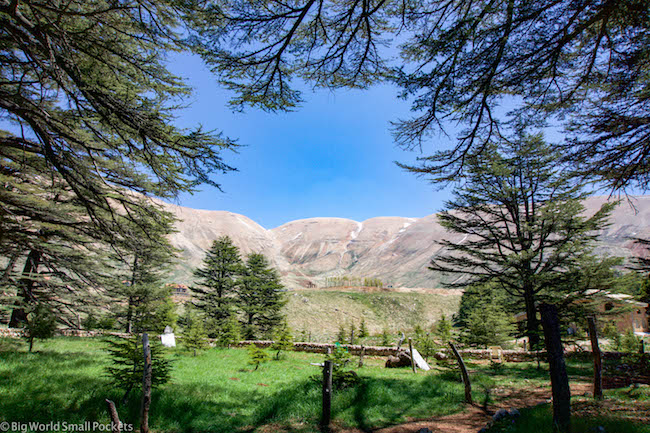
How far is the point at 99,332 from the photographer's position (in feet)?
59.9

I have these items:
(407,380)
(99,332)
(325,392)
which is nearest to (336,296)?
(99,332)

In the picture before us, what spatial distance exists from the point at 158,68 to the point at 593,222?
49.5 feet

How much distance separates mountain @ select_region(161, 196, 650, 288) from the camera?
7506cm

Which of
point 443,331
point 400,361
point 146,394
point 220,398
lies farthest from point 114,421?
point 443,331

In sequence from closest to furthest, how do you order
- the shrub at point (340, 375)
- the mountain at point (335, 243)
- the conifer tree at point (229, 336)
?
the shrub at point (340, 375) → the conifer tree at point (229, 336) → the mountain at point (335, 243)

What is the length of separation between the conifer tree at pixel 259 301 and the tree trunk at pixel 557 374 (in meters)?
17.8

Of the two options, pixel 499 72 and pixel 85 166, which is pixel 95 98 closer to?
pixel 85 166

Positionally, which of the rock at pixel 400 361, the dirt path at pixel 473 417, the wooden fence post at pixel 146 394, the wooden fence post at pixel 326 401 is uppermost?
the wooden fence post at pixel 146 394

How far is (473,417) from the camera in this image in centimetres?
539

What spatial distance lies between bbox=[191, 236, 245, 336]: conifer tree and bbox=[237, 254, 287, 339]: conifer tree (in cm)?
79

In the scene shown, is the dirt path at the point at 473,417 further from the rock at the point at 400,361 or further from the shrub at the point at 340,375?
the rock at the point at 400,361

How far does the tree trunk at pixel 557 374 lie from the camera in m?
3.51

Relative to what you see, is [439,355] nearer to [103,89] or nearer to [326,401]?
[326,401]

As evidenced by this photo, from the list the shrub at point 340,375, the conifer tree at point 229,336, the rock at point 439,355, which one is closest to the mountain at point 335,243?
the conifer tree at point 229,336
